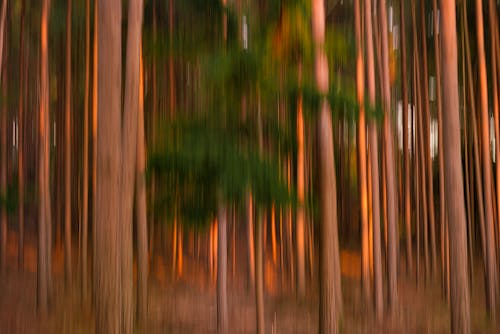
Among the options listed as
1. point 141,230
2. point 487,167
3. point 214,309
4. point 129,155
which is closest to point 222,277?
point 141,230

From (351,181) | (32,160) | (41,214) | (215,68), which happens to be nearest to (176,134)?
(215,68)

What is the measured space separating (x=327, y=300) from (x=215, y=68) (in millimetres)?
2778

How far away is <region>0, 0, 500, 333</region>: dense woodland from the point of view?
5090 mm

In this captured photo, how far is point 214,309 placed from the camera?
10.4 metres

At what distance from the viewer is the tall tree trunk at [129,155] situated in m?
4.75

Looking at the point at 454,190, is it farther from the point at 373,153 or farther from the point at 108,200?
the point at 108,200

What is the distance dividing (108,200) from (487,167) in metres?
6.96

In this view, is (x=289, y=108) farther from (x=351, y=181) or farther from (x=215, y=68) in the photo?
(x=351, y=181)

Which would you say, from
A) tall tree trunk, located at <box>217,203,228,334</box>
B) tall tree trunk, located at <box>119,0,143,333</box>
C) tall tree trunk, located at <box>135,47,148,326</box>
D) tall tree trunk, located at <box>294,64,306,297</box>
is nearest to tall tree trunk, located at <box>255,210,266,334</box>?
tall tree trunk, located at <box>294,64,306,297</box>

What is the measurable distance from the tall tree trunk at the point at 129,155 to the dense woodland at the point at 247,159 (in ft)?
0.06

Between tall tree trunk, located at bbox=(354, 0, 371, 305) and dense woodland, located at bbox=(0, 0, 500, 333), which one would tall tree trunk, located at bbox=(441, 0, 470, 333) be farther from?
tall tree trunk, located at bbox=(354, 0, 371, 305)

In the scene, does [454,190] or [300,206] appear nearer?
[300,206]

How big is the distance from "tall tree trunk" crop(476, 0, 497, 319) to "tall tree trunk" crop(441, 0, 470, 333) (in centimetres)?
311

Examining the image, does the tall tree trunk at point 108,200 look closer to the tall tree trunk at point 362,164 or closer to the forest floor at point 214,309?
the forest floor at point 214,309
